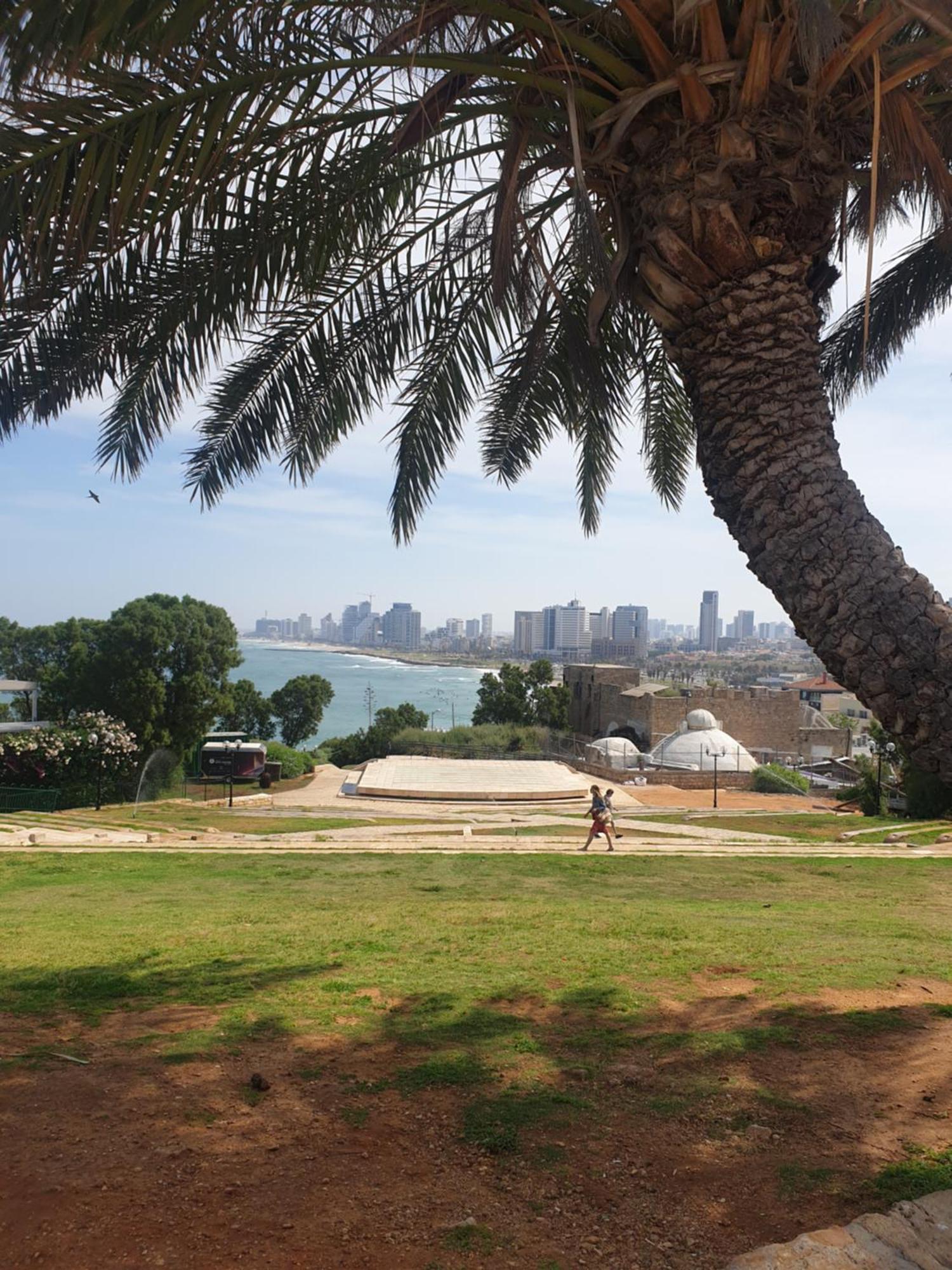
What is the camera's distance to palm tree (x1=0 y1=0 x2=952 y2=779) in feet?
11.7

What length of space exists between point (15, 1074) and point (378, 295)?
16.9 feet

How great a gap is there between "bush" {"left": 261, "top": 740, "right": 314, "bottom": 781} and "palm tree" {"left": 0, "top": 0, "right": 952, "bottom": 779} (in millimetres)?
27653

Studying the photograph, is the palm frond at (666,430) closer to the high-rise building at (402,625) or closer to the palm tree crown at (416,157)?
the palm tree crown at (416,157)

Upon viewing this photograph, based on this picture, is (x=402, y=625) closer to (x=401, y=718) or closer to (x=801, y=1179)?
(x=401, y=718)

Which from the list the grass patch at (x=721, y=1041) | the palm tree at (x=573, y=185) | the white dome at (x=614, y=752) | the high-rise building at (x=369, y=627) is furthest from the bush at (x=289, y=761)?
the high-rise building at (x=369, y=627)

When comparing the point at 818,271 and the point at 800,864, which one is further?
the point at 800,864

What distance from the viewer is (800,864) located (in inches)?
452

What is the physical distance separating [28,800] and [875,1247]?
22638mm

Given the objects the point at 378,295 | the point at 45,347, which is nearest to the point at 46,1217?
the point at 45,347

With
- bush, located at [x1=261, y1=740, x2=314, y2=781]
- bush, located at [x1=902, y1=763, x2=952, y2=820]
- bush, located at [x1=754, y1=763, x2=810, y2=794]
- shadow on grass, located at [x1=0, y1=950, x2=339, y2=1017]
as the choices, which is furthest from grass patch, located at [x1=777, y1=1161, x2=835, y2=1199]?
bush, located at [x1=754, y1=763, x2=810, y2=794]

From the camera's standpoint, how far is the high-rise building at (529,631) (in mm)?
160875

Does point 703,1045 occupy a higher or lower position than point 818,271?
lower

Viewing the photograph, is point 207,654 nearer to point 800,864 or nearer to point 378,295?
point 800,864

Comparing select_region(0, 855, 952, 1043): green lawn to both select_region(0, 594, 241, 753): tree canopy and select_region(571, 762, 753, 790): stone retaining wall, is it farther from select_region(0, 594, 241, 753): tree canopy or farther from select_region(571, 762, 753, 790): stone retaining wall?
select_region(571, 762, 753, 790): stone retaining wall
